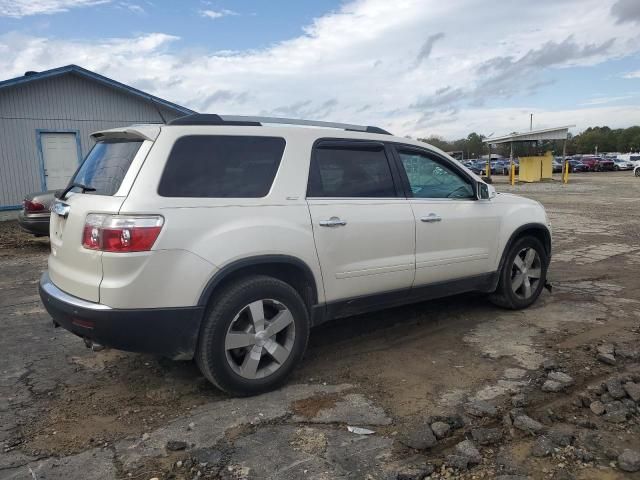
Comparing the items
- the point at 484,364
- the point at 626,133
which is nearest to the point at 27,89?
the point at 484,364

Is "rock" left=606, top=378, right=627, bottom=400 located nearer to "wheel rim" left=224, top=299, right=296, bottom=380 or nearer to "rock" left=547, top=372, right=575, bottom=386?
"rock" left=547, top=372, right=575, bottom=386

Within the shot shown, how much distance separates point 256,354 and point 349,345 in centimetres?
129

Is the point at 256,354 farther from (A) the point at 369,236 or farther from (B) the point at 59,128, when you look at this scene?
(B) the point at 59,128

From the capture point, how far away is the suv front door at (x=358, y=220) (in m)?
4.05

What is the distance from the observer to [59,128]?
629 inches

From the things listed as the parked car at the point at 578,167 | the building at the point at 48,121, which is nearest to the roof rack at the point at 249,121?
the building at the point at 48,121

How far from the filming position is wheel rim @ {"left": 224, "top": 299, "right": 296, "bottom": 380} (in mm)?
3650

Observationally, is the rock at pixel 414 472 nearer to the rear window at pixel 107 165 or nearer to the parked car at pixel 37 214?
the rear window at pixel 107 165

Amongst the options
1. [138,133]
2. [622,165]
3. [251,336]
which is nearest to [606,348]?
[251,336]

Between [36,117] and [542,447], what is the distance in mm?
16414

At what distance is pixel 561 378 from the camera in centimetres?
395

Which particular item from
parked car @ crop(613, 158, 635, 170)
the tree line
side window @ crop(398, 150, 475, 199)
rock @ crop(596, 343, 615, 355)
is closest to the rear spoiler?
side window @ crop(398, 150, 475, 199)

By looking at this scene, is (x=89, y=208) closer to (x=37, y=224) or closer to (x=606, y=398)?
(x=606, y=398)

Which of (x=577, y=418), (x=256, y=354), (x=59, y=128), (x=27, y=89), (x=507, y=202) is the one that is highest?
(x=27, y=89)
